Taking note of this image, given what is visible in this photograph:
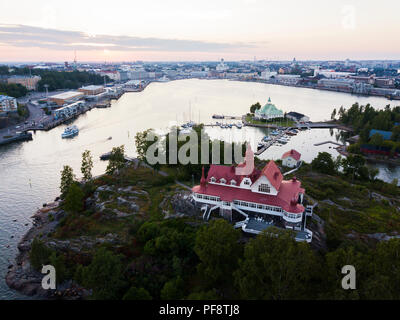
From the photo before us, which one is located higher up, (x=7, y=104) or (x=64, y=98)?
(x=64, y=98)

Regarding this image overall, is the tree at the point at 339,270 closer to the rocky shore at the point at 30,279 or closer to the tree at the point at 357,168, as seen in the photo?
the rocky shore at the point at 30,279

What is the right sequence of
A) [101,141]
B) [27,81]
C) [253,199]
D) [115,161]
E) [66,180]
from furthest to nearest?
Answer: [27,81] → [101,141] → [115,161] → [66,180] → [253,199]

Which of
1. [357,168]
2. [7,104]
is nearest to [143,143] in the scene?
[357,168]

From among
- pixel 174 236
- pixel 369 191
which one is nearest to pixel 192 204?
pixel 174 236

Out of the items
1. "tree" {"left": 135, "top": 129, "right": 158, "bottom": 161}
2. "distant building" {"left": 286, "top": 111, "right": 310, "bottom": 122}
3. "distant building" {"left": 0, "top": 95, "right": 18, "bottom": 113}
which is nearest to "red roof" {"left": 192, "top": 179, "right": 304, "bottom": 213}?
"tree" {"left": 135, "top": 129, "right": 158, "bottom": 161}

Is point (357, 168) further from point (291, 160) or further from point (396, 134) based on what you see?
point (396, 134)

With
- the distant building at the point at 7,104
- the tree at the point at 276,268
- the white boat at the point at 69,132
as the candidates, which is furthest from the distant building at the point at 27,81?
the tree at the point at 276,268
